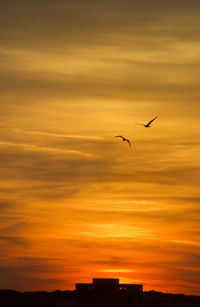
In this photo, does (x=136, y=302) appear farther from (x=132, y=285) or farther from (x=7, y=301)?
(x=7, y=301)

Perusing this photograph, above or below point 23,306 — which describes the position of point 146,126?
above

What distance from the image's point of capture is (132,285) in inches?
Answer: 6250

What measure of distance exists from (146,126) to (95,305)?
123 feet

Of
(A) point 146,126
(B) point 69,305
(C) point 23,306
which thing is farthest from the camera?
(C) point 23,306

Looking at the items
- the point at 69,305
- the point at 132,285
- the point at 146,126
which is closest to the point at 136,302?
the point at 132,285

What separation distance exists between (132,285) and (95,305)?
903cm

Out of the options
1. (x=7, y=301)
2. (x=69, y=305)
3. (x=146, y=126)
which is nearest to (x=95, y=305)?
(x=69, y=305)

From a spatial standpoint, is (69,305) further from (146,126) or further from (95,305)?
(146,126)

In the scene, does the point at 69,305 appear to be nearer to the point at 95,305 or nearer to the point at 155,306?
the point at 95,305

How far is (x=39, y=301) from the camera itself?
19762 cm

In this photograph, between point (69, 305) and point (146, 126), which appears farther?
point (69, 305)

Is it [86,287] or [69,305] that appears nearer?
[86,287]

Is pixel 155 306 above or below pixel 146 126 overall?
below

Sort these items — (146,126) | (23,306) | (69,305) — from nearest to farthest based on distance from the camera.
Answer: (146,126), (69,305), (23,306)
